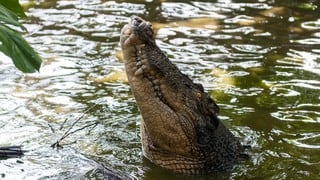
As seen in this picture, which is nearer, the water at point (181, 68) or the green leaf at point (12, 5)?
the green leaf at point (12, 5)

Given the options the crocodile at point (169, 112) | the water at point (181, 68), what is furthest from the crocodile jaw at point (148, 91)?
the water at point (181, 68)

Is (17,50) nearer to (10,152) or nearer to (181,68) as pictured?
(10,152)

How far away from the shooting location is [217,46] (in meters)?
7.56

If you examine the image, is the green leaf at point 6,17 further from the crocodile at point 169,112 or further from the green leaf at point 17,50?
the crocodile at point 169,112

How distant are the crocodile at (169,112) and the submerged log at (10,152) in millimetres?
889

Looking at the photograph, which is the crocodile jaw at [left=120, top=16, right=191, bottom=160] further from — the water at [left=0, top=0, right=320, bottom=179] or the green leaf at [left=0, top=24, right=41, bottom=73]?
the green leaf at [left=0, top=24, right=41, bottom=73]

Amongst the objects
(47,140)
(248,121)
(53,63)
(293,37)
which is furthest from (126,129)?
(293,37)

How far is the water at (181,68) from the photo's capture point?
4.70 meters

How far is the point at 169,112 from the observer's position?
4.23m

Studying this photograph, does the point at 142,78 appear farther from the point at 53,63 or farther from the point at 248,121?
the point at 53,63

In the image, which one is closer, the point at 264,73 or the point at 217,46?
the point at 264,73

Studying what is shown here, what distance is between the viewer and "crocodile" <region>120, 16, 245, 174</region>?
4.13m

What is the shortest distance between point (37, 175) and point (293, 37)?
456 cm

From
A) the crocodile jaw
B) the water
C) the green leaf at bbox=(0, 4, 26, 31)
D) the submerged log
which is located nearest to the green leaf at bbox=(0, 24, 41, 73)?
the green leaf at bbox=(0, 4, 26, 31)
